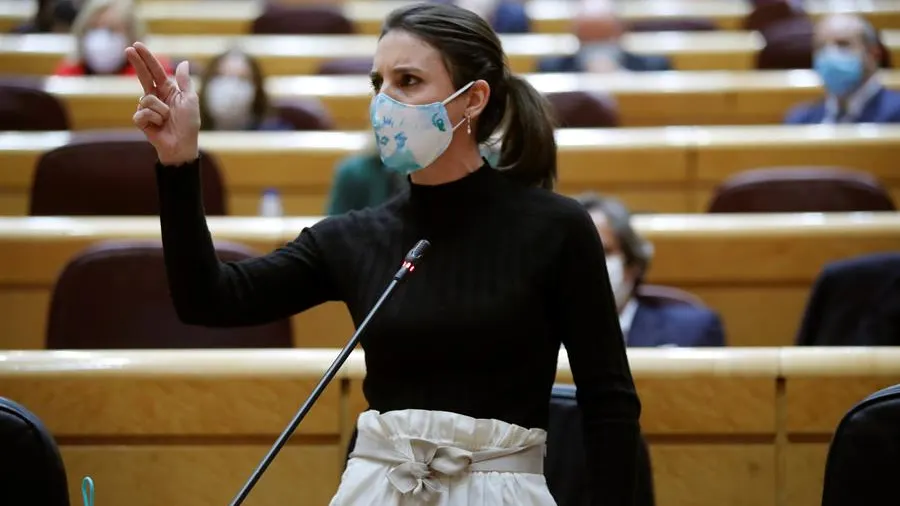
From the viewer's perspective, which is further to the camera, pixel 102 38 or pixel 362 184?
pixel 102 38

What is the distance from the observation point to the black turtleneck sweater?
0.88 m

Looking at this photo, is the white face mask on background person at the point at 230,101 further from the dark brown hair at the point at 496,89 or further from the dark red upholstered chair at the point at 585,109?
→ the dark brown hair at the point at 496,89

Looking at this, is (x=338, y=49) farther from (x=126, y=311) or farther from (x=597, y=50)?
(x=126, y=311)

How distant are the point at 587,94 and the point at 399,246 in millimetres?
1995

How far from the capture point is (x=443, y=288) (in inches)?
35.5

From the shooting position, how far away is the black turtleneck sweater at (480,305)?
884 millimetres

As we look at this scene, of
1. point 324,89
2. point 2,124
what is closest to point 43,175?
point 2,124

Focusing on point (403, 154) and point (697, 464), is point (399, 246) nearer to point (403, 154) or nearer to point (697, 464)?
point (403, 154)

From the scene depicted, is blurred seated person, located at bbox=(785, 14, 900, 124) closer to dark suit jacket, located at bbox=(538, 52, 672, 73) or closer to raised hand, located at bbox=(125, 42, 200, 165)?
dark suit jacket, located at bbox=(538, 52, 672, 73)

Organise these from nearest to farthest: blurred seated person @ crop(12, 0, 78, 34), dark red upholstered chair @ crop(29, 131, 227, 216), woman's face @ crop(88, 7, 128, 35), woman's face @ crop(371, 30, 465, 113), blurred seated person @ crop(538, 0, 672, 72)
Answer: woman's face @ crop(371, 30, 465, 113) < dark red upholstered chair @ crop(29, 131, 227, 216) < woman's face @ crop(88, 7, 128, 35) < blurred seated person @ crop(538, 0, 672, 72) < blurred seated person @ crop(12, 0, 78, 34)

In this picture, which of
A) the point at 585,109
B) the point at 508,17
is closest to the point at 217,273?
the point at 585,109

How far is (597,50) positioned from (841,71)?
803mm

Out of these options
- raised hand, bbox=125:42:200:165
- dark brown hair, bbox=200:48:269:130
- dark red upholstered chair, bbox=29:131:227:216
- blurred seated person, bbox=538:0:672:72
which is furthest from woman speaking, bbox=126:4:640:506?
blurred seated person, bbox=538:0:672:72

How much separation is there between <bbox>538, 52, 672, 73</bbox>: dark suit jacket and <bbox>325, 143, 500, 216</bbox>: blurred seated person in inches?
52.1
